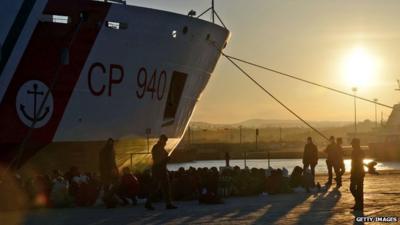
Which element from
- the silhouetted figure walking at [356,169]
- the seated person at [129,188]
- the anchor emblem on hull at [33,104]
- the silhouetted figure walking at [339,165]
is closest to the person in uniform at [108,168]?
the seated person at [129,188]

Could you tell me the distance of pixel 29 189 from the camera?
14.9m

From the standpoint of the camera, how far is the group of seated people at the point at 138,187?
14.8m

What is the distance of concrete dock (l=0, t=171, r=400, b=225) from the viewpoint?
1231 cm

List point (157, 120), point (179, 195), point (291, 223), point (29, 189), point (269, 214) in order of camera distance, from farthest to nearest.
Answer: point (157, 120)
point (179, 195)
point (29, 189)
point (269, 214)
point (291, 223)

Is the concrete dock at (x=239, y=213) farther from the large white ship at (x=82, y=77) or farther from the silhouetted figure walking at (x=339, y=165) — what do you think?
the large white ship at (x=82, y=77)

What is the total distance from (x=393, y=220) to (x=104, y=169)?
6.18 metres

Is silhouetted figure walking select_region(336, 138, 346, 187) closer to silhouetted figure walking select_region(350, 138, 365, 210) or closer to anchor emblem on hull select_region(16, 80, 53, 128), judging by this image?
silhouetted figure walking select_region(350, 138, 365, 210)

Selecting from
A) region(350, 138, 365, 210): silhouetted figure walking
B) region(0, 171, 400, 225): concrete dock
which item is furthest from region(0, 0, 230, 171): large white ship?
region(350, 138, 365, 210): silhouetted figure walking

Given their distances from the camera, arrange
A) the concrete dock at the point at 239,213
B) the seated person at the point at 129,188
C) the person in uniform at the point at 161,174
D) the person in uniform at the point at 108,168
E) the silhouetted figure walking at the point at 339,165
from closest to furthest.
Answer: the concrete dock at the point at 239,213
the person in uniform at the point at 161,174
the person in uniform at the point at 108,168
the seated person at the point at 129,188
the silhouetted figure walking at the point at 339,165

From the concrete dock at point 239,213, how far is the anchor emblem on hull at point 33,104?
312cm

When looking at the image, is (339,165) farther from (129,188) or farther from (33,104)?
(33,104)

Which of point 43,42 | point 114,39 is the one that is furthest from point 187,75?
point 43,42

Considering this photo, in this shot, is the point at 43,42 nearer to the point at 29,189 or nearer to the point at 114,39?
the point at 114,39

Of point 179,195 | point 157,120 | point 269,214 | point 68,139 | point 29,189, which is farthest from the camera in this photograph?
point 157,120
